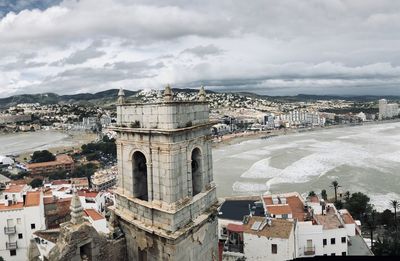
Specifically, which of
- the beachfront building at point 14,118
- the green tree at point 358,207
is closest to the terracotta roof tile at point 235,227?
the green tree at point 358,207

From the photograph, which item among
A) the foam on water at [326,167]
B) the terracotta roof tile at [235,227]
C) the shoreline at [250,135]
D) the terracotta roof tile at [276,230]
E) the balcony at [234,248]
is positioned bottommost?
the shoreline at [250,135]

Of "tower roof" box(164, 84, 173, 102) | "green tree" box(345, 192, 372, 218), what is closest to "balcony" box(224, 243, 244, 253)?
"tower roof" box(164, 84, 173, 102)

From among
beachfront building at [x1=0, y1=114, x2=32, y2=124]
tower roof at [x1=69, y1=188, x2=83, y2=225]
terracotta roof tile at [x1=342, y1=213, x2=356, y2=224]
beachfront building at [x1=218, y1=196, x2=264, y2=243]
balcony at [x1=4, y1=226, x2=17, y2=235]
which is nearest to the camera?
tower roof at [x1=69, y1=188, x2=83, y2=225]

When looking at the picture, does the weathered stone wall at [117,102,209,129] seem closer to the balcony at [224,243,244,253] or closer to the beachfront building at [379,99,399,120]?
the balcony at [224,243,244,253]

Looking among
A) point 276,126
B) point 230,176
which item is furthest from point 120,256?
point 276,126

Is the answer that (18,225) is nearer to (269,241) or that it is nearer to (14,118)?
(269,241)

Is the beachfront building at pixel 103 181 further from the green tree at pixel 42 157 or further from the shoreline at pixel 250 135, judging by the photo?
the shoreline at pixel 250 135
